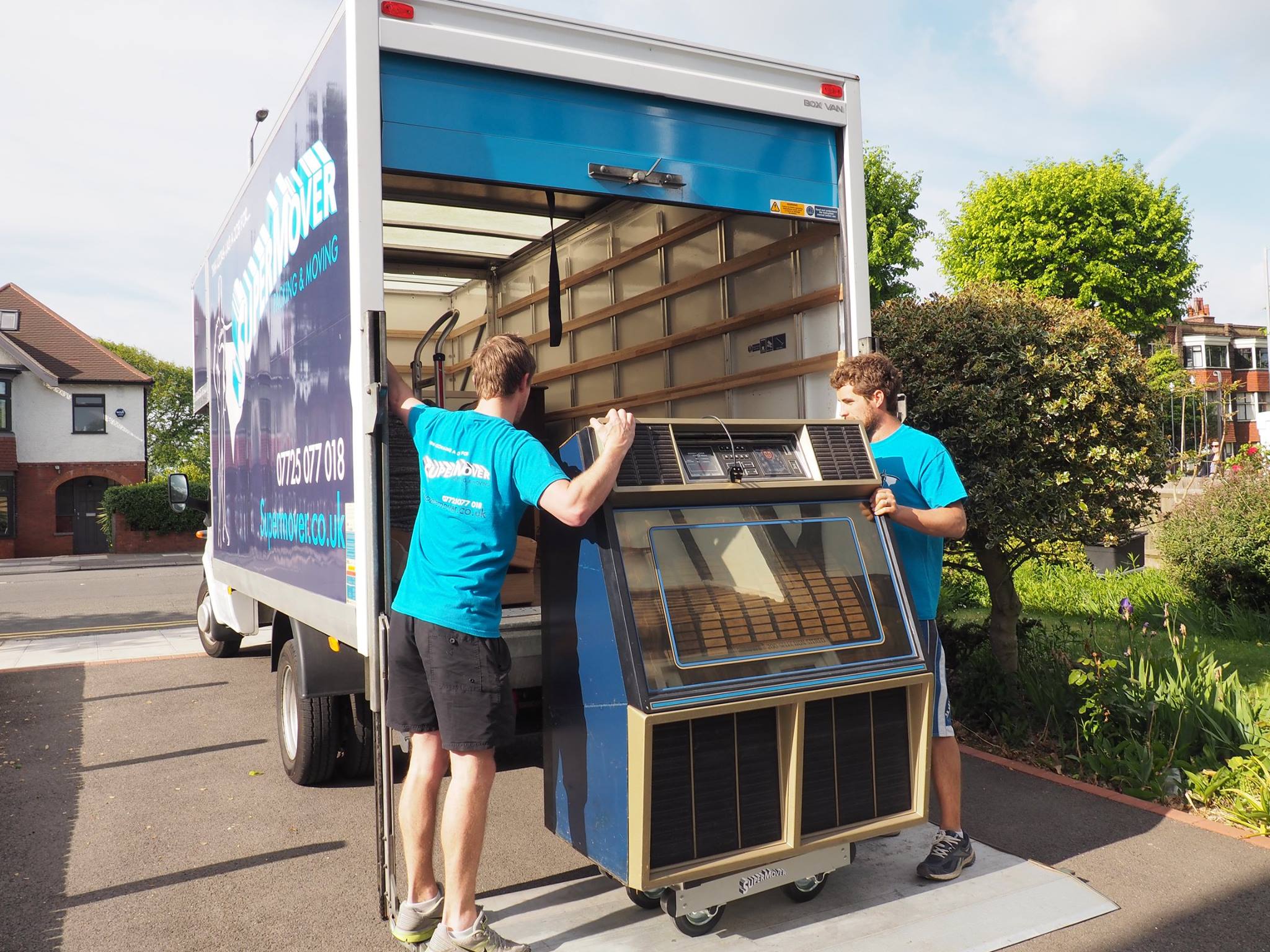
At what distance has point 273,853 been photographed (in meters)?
4.14

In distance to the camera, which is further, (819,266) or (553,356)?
(553,356)

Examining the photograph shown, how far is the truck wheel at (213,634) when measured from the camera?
8.52m

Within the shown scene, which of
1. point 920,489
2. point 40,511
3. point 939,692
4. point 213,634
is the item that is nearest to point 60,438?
point 40,511

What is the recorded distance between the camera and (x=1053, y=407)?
5.49m

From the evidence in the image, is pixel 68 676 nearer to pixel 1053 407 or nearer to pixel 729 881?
pixel 729 881

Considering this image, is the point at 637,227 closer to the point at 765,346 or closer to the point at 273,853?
the point at 765,346

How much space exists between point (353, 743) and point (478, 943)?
2160 millimetres

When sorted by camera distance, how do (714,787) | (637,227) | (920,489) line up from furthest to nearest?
(637,227), (920,489), (714,787)

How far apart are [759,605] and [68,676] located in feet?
23.6

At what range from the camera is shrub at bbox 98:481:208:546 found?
28.1 metres

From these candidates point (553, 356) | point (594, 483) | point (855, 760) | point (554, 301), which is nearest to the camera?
point (594, 483)

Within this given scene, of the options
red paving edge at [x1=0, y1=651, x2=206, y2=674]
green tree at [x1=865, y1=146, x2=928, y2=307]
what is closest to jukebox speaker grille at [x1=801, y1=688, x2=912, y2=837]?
red paving edge at [x1=0, y1=651, x2=206, y2=674]

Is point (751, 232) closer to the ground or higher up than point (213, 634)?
higher up

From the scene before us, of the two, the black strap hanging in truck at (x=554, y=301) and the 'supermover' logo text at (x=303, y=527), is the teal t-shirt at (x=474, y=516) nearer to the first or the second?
the 'supermover' logo text at (x=303, y=527)
